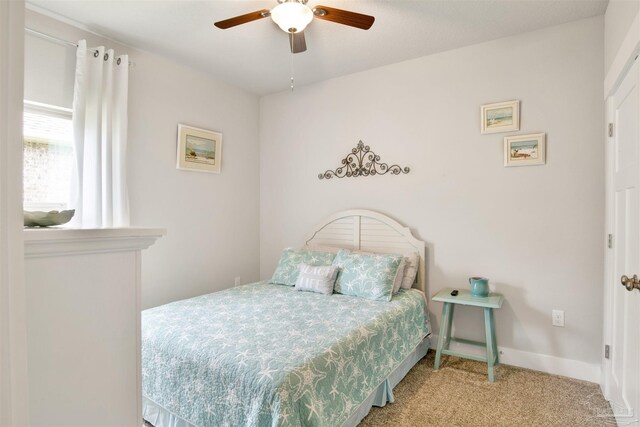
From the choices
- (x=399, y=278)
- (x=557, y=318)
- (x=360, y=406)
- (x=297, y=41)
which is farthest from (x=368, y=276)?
(x=297, y=41)

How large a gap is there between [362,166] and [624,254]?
2094mm

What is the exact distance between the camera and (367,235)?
134 inches

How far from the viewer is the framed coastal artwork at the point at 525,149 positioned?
2645mm

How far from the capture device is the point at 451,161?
3.02 metres

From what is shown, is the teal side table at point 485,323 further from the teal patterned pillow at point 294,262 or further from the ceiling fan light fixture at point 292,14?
the ceiling fan light fixture at point 292,14

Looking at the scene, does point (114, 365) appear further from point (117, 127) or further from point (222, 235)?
point (222, 235)

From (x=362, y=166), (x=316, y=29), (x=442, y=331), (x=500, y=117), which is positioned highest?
(x=316, y=29)

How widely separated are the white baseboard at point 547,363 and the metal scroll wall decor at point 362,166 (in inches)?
64.4

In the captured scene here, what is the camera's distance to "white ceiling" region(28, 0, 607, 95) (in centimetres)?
234

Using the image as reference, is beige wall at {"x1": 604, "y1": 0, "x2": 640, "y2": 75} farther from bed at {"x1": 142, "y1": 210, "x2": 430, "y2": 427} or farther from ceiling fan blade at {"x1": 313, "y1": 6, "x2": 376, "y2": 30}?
bed at {"x1": 142, "y1": 210, "x2": 430, "y2": 427}

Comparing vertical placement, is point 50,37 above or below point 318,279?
above

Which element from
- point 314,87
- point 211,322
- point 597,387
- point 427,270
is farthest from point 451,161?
point 211,322

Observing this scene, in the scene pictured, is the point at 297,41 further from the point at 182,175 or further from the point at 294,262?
the point at 294,262

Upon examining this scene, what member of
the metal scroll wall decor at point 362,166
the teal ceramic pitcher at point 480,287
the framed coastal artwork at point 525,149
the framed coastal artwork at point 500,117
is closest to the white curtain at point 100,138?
the metal scroll wall decor at point 362,166
